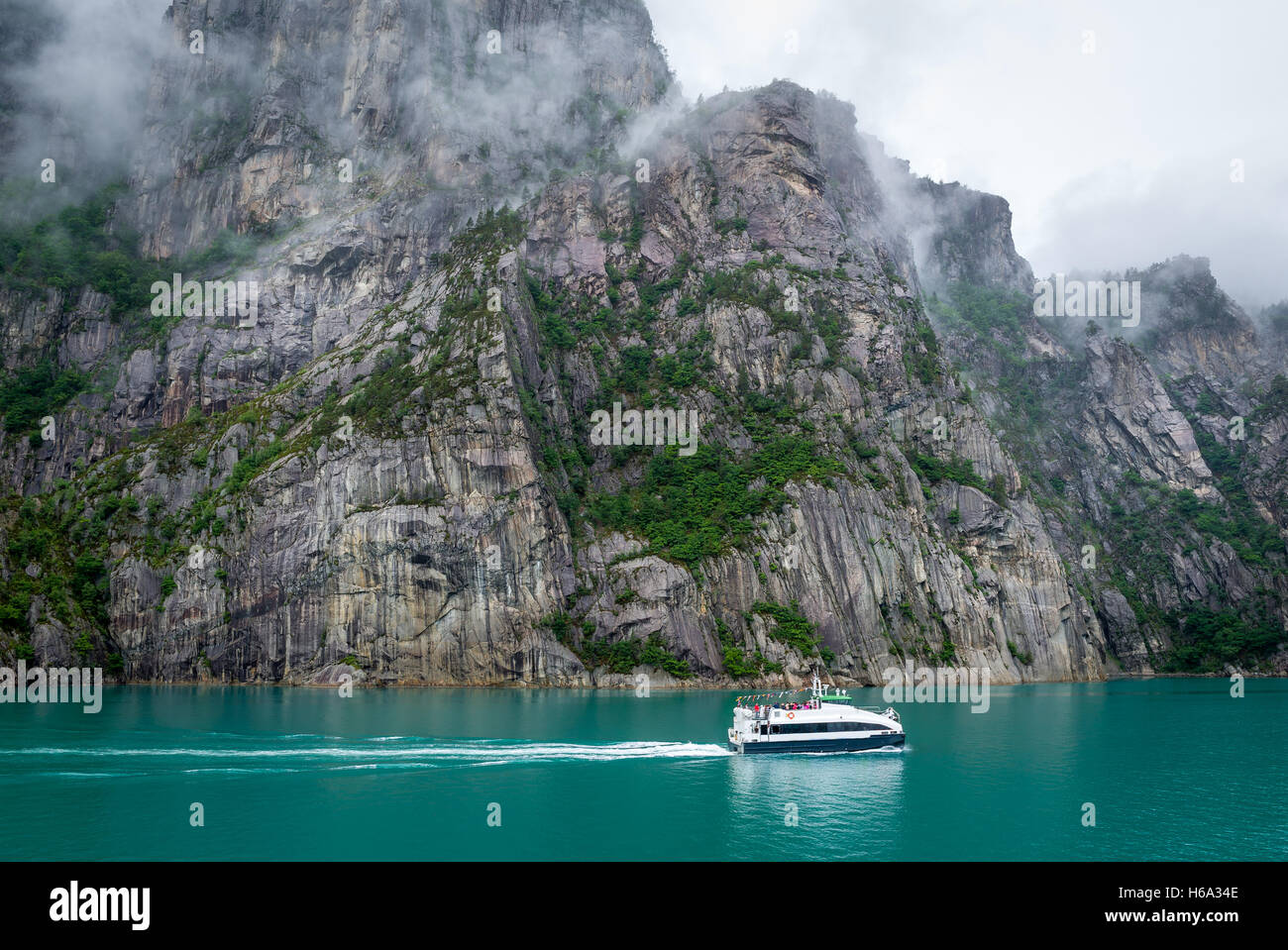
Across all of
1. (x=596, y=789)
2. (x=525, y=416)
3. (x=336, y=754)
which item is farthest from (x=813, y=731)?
(x=525, y=416)

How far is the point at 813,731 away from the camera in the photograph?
62.9m

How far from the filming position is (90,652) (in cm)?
10394

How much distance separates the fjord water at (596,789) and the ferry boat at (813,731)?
1.13 metres

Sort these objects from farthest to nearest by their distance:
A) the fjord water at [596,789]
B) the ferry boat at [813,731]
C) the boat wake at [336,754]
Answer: the ferry boat at [813,731], the boat wake at [336,754], the fjord water at [596,789]

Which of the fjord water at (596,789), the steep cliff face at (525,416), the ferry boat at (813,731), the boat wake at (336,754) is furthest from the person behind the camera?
the steep cliff face at (525,416)

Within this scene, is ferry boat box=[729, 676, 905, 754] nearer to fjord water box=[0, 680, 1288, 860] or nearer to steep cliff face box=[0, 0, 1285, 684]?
fjord water box=[0, 680, 1288, 860]

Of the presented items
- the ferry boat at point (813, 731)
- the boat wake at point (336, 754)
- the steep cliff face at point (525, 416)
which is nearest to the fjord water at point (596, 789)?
the boat wake at point (336, 754)

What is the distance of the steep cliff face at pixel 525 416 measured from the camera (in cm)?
11125

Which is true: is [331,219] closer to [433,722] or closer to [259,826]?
[433,722]

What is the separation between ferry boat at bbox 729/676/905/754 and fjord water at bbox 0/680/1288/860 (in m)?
1.13

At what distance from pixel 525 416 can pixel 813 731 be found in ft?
242

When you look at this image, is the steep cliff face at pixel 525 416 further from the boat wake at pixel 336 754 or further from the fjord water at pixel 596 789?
the boat wake at pixel 336 754

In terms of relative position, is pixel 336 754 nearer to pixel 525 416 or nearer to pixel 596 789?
pixel 596 789
